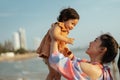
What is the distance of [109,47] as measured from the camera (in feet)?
10.3

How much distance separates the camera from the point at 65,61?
118 inches

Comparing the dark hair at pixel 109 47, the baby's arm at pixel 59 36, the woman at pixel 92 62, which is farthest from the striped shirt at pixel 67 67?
the dark hair at pixel 109 47

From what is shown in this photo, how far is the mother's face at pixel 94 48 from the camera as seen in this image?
3086 millimetres

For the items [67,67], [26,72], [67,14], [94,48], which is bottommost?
[26,72]

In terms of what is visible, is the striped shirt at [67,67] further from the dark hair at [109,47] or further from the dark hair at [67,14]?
the dark hair at [67,14]

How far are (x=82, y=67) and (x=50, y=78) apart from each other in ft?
2.27

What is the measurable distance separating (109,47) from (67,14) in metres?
0.47

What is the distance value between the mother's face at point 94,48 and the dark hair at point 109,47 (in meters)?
0.03

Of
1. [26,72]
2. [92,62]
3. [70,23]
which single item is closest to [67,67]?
[92,62]

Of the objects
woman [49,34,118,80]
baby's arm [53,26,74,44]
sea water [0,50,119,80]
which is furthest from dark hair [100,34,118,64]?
sea water [0,50,119,80]

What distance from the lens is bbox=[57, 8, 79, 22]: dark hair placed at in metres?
3.36

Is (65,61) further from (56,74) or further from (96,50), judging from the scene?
(56,74)

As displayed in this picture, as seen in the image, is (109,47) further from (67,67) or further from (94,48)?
(67,67)

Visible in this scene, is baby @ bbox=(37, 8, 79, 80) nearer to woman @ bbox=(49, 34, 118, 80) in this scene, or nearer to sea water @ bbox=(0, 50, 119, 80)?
woman @ bbox=(49, 34, 118, 80)
